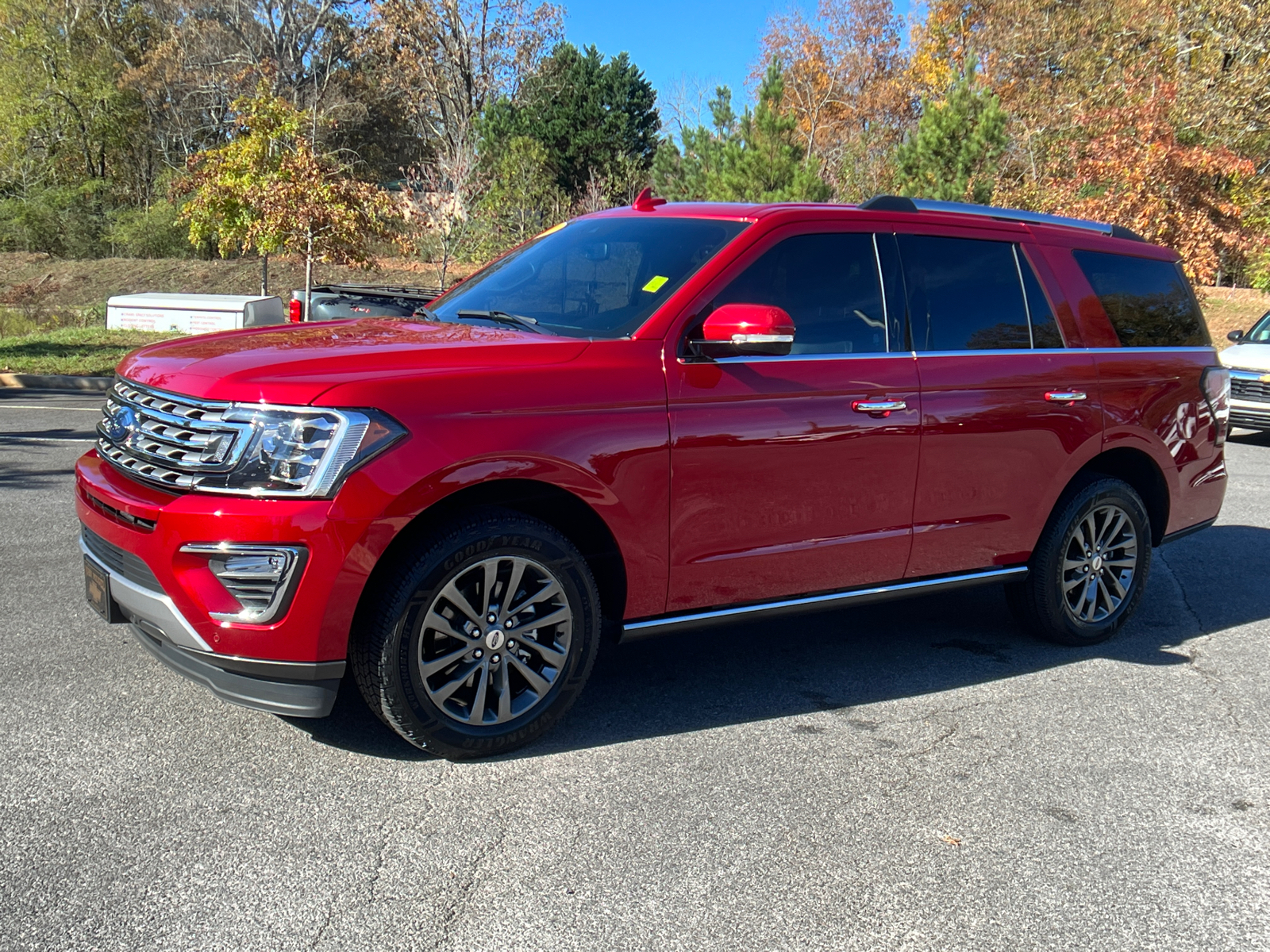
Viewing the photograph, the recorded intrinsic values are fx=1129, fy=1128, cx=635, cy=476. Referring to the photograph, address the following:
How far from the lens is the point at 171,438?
141 inches

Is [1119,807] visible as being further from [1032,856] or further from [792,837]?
[792,837]

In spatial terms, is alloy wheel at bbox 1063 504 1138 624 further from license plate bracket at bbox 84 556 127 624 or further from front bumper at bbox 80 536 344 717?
license plate bracket at bbox 84 556 127 624

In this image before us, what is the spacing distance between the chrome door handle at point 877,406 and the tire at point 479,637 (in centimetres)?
133

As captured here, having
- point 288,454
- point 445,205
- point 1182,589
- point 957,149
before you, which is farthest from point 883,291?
point 445,205

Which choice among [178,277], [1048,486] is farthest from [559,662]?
[178,277]

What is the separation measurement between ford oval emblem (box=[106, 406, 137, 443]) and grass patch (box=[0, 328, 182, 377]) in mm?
11273

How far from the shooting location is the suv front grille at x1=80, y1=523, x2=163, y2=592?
141 inches

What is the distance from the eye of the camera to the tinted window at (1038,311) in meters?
5.26

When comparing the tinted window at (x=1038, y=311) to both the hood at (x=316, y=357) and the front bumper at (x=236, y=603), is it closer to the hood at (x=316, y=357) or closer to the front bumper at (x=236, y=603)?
the hood at (x=316, y=357)

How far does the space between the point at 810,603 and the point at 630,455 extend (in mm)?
1137

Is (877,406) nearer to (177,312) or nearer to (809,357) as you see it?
(809,357)

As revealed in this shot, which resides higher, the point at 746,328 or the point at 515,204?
the point at 515,204

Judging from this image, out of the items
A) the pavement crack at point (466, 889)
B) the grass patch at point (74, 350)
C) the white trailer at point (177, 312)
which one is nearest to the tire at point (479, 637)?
the pavement crack at point (466, 889)

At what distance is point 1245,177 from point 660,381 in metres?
24.7
